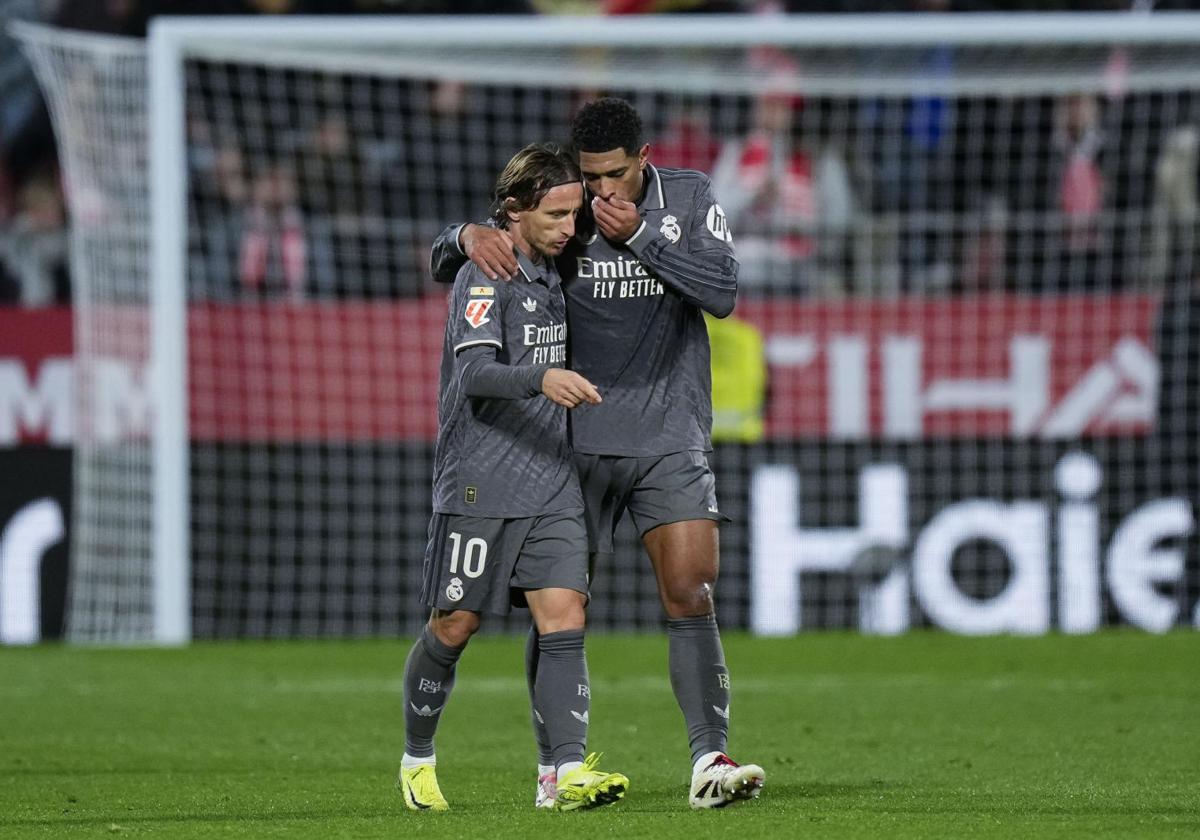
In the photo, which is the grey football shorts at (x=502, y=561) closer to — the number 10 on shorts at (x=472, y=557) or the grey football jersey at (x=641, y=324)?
the number 10 on shorts at (x=472, y=557)

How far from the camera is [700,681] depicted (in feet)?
18.7

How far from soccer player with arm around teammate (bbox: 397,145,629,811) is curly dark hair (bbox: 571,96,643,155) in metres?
0.08

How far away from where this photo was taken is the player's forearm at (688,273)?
5.67m

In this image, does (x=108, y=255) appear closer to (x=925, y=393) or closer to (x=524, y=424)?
(x=925, y=393)

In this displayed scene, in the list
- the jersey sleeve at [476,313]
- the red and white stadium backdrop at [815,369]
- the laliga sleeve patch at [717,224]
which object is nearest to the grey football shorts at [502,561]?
the jersey sleeve at [476,313]

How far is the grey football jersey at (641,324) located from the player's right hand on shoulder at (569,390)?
662 mm

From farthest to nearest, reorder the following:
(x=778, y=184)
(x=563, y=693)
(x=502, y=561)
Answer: (x=778, y=184), (x=502, y=561), (x=563, y=693)

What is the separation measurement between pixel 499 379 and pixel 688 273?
26.6 inches

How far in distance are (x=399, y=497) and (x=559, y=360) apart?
5885 mm

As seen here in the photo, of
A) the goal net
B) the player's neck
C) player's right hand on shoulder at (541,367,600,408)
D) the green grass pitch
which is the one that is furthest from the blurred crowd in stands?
player's right hand on shoulder at (541,367,600,408)

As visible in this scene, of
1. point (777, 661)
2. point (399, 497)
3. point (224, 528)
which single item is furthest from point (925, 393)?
point (224, 528)

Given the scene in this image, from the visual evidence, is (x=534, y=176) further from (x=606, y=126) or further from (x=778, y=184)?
(x=778, y=184)

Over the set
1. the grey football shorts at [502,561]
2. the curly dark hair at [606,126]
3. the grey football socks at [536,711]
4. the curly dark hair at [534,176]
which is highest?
the curly dark hair at [606,126]

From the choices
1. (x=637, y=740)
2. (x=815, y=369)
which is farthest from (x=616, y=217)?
(x=815, y=369)
